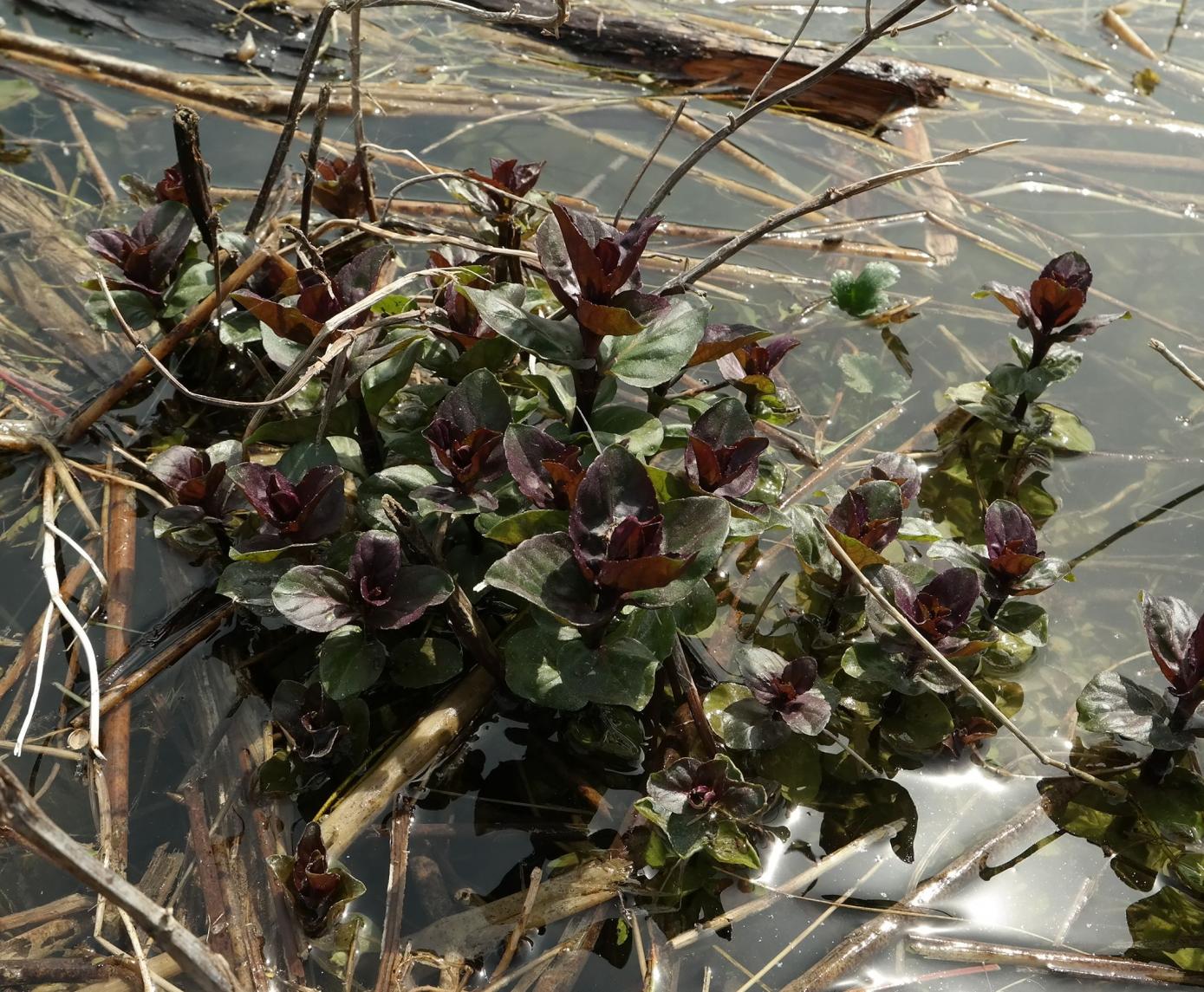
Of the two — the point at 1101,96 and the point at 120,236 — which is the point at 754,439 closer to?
the point at 120,236

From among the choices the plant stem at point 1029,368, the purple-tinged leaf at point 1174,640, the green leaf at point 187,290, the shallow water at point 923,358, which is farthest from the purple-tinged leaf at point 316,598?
the plant stem at point 1029,368

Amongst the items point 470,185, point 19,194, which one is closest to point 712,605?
point 470,185

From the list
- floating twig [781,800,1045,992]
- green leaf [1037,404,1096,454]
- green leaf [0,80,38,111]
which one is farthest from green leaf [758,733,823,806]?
green leaf [0,80,38,111]

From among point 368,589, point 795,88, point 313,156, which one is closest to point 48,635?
point 368,589

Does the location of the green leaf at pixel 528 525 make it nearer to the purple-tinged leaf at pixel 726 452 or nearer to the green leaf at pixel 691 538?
the green leaf at pixel 691 538

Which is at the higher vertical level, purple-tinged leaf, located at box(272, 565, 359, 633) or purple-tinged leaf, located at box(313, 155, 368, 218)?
purple-tinged leaf, located at box(313, 155, 368, 218)

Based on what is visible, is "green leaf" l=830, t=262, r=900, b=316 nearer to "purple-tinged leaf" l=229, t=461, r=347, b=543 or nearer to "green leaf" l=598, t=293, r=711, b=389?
"green leaf" l=598, t=293, r=711, b=389
